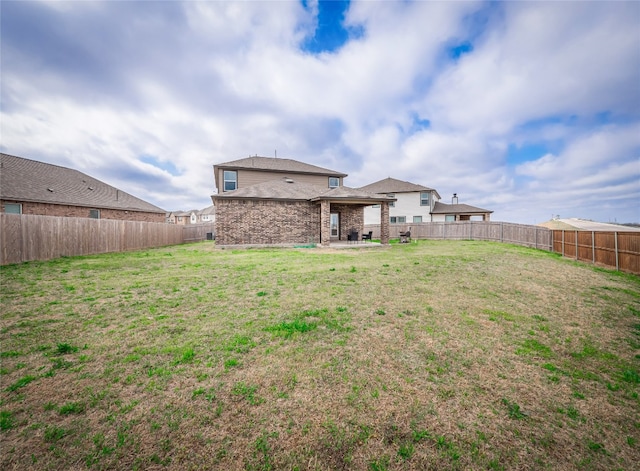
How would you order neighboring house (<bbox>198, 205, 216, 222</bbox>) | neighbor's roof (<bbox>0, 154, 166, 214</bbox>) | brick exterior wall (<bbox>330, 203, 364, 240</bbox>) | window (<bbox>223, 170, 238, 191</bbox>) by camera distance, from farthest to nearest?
neighboring house (<bbox>198, 205, 216, 222</bbox>)
window (<bbox>223, 170, 238, 191</bbox>)
brick exterior wall (<bbox>330, 203, 364, 240</bbox>)
neighbor's roof (<bbox>0, 154, 166, 214</bbox>)

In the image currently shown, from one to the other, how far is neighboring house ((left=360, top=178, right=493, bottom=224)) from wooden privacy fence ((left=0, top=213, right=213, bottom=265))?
84.4ft

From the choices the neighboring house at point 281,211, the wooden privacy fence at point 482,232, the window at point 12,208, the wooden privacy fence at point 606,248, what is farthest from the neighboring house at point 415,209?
the window at point 12,208

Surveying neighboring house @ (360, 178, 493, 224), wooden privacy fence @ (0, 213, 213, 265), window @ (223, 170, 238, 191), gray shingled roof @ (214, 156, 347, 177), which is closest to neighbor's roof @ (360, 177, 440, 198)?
neighboring house @ (360, 178, 493, 224)

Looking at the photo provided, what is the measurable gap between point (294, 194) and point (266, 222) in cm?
331

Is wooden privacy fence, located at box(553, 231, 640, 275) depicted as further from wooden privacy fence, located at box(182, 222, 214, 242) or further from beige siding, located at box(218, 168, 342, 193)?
wooden privacy fence, located at box(182, 222, 214, 242)

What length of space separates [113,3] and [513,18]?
16.4 m

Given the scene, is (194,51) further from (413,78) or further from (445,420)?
(445,420)

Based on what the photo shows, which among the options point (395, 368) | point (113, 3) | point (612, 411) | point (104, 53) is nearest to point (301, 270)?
point (395, 368)

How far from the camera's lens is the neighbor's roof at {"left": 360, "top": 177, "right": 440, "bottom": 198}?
33156mm

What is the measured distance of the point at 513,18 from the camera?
10945 mm

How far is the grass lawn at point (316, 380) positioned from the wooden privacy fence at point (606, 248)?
18.5ft

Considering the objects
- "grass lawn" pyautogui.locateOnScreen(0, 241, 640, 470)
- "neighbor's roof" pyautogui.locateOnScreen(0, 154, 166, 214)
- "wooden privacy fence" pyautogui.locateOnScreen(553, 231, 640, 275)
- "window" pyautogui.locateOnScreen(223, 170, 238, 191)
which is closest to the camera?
"grass lawn" pyautogui.locateOnScreen(0, 241, 640, 470)

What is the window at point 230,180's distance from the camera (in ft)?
75.9

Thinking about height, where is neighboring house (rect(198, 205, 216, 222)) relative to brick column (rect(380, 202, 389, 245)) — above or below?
above
